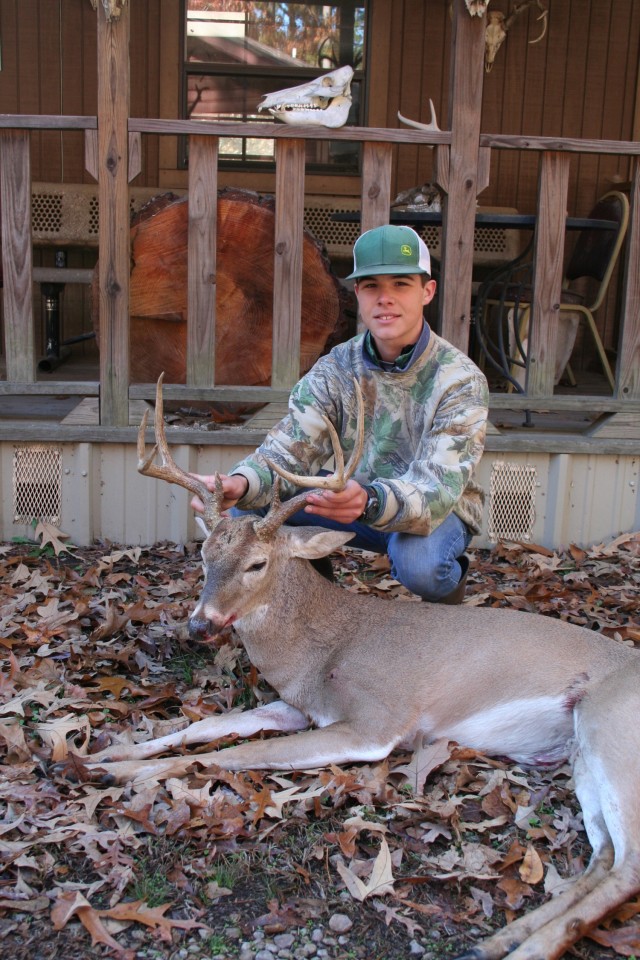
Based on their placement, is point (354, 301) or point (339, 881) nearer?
point (339, 881)

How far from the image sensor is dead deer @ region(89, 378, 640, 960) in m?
3.22

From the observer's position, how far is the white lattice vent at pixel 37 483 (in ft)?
18.8

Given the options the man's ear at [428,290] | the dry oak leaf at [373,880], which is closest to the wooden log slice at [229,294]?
the man's ear at [428,290]

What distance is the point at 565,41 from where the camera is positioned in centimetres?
886

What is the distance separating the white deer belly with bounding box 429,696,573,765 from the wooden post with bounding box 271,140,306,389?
2.79 meters

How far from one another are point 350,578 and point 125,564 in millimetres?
1246

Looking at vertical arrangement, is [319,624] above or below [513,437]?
below

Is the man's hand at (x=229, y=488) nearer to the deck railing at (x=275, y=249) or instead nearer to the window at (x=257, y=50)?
the deck railing at (x=275, y=249)

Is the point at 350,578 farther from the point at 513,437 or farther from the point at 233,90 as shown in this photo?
the point at 233,90

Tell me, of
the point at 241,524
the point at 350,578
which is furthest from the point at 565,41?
the point at 241,524

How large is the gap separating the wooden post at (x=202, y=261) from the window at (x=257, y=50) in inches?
140

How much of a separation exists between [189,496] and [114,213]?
1638mm


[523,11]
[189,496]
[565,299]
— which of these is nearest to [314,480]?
[189,496]

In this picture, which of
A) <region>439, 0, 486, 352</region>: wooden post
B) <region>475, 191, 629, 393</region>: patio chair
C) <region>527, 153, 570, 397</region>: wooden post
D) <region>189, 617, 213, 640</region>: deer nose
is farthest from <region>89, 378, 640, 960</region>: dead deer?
<region>475, 191, 629, 393</region>: patio chair
